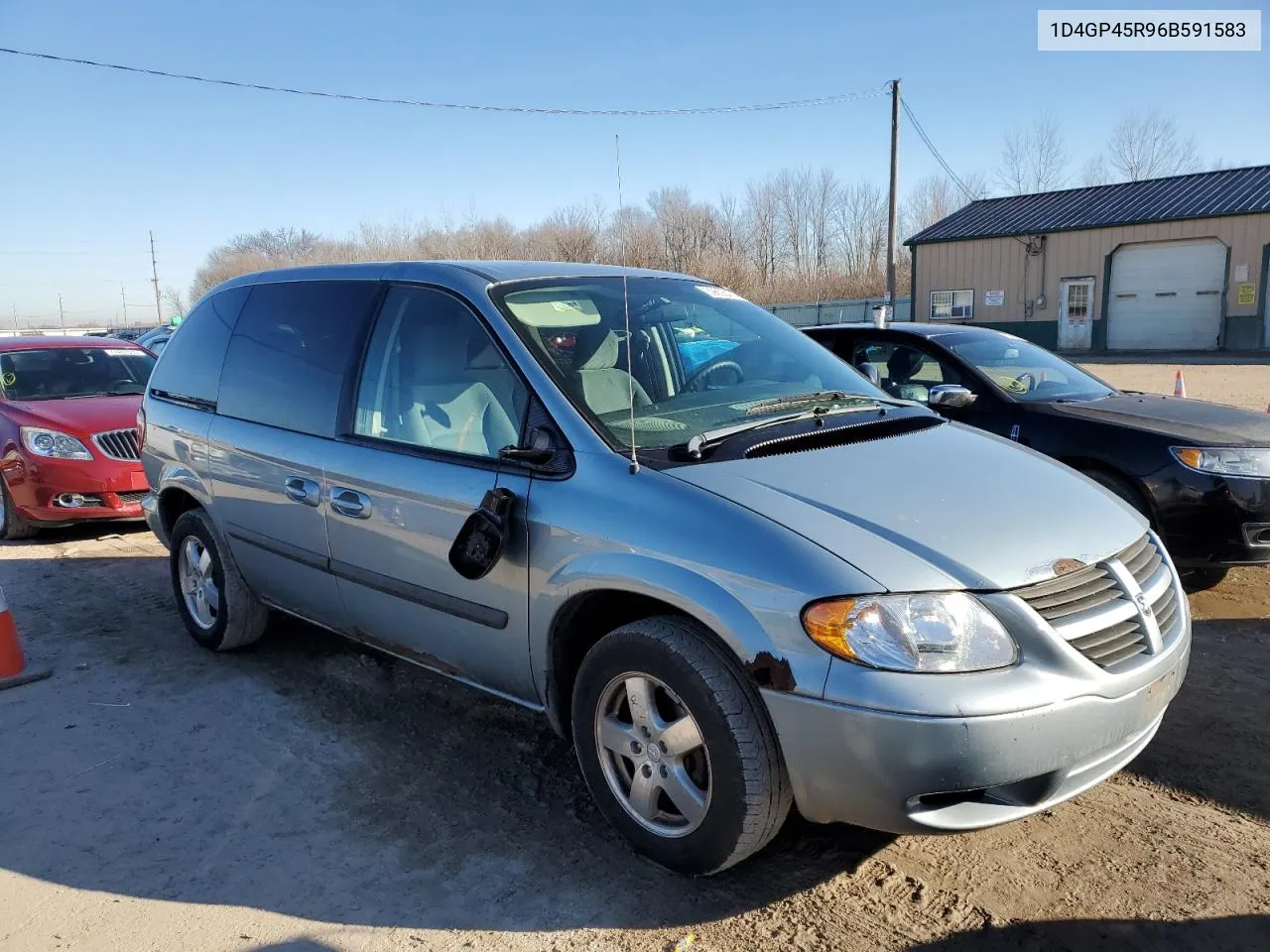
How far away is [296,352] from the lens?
4176mm

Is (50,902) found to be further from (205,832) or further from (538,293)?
(538,293)

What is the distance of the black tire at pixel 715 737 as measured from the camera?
2.50 meters

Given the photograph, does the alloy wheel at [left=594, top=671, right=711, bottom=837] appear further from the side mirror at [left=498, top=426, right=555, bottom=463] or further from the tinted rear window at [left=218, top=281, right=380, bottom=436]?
the tinted rear window at [left=218, top=281, right=380, bottom=436]

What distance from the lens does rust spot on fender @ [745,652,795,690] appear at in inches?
94.7

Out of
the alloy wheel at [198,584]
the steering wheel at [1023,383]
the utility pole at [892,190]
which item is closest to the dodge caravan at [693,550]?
the alloy wheel at [198,584]

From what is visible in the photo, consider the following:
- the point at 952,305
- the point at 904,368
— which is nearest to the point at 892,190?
the point at 952,305

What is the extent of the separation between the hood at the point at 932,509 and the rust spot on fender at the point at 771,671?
32 cm

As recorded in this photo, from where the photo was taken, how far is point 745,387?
11.5ft

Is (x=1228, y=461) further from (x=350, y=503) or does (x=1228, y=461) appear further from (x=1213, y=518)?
(x=350, y=503)

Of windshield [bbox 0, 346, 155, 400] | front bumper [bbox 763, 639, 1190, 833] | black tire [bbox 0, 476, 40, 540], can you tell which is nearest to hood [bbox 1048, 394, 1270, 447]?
front bumper [bbox 763, 639, 1190, 833]

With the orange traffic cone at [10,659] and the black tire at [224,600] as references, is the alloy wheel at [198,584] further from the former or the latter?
the orange traffic cone at [10,659]

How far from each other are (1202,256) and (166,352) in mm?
31221

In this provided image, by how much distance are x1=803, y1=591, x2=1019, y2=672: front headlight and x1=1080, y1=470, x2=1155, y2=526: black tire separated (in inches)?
123

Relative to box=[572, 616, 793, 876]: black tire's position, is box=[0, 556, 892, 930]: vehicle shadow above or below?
below
